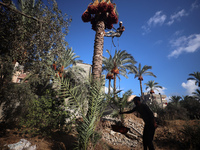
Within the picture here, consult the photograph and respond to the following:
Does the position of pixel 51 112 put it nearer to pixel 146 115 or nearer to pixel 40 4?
pixel 146 115

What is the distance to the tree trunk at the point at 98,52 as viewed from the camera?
4.34 meters

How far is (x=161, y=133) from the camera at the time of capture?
7.04 m

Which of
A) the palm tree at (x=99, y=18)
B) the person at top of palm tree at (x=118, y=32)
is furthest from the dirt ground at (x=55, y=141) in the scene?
the person at top of palm tree at (x=118, y=32)

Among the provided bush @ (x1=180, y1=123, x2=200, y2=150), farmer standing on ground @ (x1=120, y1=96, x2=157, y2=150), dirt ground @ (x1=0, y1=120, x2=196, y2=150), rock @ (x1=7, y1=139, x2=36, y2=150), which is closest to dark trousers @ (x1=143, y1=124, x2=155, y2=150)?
farmer standing on ground @ (x1=120, y1=96, x2=157, y2=150)

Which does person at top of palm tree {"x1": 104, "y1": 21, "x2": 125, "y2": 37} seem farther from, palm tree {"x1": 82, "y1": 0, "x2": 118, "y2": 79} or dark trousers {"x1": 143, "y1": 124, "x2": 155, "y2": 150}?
dark trousers {"x1": 143, "y1": 124, "x2": 155, "y2": 150}

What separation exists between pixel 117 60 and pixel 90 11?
1466cm

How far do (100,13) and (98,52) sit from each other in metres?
2.08

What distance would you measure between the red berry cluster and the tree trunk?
0.38 metres

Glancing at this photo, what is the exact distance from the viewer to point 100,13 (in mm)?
5133

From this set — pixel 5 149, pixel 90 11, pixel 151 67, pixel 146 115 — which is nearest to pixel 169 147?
pixel 146 115

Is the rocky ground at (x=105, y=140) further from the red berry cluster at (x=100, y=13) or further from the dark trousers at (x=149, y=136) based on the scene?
the red berry cluster at (x=100, y=13)

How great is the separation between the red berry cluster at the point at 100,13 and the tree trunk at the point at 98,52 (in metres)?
0.38

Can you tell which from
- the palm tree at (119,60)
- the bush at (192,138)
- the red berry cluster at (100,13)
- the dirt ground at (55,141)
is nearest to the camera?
the dirt ground at (55,141)

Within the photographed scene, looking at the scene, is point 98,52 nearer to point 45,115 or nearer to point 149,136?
point 45,115
